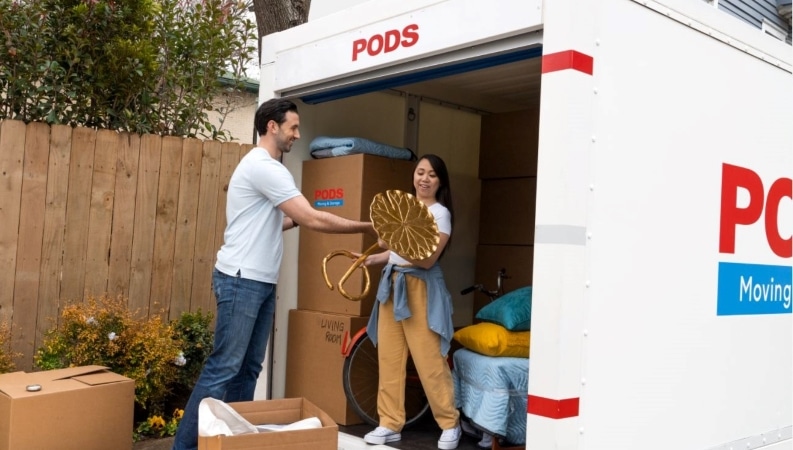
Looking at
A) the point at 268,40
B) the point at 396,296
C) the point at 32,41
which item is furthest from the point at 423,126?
the point at 32,41

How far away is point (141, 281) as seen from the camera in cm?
503

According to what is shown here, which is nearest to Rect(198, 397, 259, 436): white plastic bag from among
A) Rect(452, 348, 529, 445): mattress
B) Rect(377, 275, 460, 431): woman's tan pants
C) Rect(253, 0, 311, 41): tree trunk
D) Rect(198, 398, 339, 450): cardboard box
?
Rect(198, 398, 339, 450): cardboard box

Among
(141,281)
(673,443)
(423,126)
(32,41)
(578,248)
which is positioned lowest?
(673,443)

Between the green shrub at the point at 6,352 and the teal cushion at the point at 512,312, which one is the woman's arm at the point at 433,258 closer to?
the teal cushion at the point at 512,312

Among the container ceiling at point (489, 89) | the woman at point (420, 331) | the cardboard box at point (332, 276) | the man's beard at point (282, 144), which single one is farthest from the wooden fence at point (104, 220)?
the woman at point (420, 331)

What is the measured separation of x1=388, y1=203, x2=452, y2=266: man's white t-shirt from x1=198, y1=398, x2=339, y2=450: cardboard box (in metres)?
0.88

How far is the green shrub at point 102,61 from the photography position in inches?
184

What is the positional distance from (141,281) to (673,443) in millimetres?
3563

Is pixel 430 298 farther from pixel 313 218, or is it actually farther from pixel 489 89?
pixel 489 89

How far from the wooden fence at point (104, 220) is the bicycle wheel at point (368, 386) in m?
→ 1.67

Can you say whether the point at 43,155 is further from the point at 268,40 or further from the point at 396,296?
the point at 396,296

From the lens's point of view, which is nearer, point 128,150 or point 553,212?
point 553,212

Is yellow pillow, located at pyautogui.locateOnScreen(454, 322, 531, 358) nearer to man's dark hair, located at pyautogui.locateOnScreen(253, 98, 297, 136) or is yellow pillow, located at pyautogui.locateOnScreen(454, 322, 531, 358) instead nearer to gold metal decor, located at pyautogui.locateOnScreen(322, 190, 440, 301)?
gold metal decor, located at pyautogui.locateOnScreen(322, 190, 440, 301)

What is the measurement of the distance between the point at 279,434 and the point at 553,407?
0.98 m
